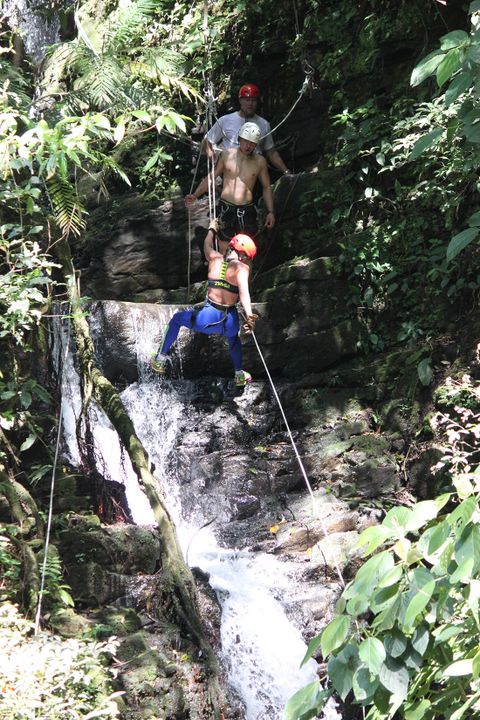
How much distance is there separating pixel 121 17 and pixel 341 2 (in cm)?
493

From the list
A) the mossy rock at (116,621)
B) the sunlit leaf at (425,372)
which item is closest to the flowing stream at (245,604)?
the mossy rock at (116,621)

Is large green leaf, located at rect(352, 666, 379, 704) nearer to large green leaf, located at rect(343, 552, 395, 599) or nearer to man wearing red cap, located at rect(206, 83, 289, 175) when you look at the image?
large green leaf, located at rect(343, 552, 395, 599)

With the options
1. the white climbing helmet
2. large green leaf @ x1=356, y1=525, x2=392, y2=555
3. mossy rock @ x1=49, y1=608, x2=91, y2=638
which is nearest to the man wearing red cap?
the white climbing helmet

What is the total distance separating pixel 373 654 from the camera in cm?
157

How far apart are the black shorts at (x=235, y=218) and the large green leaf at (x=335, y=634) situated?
6.72 metres

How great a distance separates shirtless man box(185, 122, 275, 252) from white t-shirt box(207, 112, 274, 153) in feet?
2.20

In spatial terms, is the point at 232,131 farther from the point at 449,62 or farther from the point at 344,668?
the point at 344,668

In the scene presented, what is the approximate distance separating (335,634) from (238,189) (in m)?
6.88

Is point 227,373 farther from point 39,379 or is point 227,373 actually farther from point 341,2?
point 341,2

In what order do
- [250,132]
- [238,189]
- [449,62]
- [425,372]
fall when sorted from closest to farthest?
[449,62] < [425,372] < [250,132] < [238,189]

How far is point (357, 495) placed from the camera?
6.90 metres

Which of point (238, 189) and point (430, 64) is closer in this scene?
point (430, 64)

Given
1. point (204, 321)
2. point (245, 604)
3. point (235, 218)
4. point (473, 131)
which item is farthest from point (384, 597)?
point (235, 218)

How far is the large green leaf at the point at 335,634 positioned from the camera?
63.7 inches
